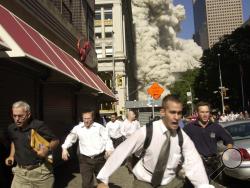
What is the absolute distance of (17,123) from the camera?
5.39m

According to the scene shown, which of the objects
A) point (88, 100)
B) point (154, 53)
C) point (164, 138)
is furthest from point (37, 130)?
point (154, 53)

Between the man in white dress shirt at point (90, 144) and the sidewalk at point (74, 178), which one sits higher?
the man in white dress shirt at point (90, 144)

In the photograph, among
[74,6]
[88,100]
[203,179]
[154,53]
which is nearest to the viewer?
[203,179]

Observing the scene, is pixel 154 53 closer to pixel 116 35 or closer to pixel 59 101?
pixel 116 35

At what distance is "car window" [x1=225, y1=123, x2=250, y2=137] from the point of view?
10130mm

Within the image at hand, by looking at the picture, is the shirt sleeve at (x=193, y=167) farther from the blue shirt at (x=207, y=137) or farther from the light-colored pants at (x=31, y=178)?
the blue shirt at (x=207, y=137)

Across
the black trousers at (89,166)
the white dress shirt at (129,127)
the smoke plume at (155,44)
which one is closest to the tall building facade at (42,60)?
the black trousers at (89,166)

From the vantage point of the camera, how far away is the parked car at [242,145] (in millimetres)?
8773

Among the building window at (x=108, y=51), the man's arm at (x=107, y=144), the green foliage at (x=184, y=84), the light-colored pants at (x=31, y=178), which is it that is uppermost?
the building window at (x=108, y=51)

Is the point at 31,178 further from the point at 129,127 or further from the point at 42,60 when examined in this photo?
the point at 129,127

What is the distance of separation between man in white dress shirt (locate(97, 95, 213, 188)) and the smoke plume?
101277mm

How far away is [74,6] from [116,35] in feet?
190

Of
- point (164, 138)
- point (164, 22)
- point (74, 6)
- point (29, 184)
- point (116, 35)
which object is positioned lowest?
point (29, 184)

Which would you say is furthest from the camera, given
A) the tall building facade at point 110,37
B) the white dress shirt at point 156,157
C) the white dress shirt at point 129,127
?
the tall building facade at point 110,37
